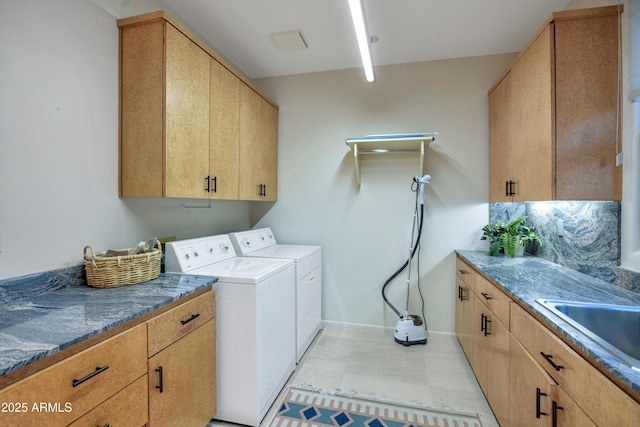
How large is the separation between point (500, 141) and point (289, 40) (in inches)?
76.8

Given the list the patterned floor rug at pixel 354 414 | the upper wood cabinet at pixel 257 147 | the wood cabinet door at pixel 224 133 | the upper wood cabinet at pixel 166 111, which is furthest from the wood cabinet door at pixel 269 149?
the patterned floor rug at pixel 354 414

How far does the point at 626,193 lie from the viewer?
5.00 feet

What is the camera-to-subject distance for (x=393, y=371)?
87.4 inches

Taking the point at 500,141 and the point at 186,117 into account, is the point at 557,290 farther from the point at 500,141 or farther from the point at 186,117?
the point at 186,117

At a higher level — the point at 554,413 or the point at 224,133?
the point at 224,133

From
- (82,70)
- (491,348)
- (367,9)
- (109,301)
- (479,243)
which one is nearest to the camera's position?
(109,301)

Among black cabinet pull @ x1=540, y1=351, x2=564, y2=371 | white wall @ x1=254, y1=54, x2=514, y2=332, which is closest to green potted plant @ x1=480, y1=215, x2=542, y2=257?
white wall @ x1=254, y1=54, x2=514, y2=332

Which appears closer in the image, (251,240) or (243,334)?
(243,334)

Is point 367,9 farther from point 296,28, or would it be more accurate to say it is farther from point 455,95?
point 455,95

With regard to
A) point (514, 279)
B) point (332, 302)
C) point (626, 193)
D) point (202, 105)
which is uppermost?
point (202, 105)

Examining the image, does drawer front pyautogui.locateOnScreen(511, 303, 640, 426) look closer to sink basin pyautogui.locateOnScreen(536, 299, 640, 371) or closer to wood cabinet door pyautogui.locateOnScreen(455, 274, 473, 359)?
sink basin pyautogui.locateOnScreen(536, 299, 640, 371)

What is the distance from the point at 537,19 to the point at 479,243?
1.83 metres

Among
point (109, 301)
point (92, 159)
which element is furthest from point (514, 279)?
point (92, 159)

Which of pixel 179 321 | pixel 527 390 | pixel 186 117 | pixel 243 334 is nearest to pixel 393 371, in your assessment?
pixel 527 390
